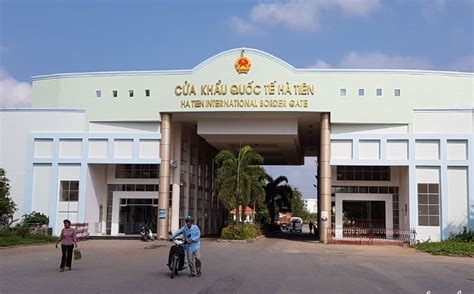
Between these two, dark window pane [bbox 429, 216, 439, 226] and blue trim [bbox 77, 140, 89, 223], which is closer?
dark window pane [bbox 429, 216, 439, 226]

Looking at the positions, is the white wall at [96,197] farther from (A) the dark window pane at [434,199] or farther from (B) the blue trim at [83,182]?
(A) the dark window pane at [434,199]

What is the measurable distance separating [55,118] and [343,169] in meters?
20.8

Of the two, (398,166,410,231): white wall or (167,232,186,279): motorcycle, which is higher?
(398,166,410,231): white wall

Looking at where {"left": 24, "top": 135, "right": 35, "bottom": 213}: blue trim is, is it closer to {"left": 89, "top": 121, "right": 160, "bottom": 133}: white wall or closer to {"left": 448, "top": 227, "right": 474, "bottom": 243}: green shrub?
{"left": 89, "top": 121, "right": 160, "bottom": 133}: white wall

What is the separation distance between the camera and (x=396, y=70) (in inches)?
1366

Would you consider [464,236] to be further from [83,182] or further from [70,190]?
[70,190]

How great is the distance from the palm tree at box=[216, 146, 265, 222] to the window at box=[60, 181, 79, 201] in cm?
979

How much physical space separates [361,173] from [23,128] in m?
24.3

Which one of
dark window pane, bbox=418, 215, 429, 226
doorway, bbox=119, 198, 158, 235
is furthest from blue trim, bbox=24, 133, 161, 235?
dark window pane, bbox=418, 215, 429, 226

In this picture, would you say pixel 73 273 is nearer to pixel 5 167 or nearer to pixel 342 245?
pixel 342 245

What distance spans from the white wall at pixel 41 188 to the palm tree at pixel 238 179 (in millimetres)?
11627

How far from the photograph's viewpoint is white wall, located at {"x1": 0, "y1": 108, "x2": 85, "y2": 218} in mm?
36875

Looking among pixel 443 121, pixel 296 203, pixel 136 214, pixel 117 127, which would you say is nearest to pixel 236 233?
pixel 136 214

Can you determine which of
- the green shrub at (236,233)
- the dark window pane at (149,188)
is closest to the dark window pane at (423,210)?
the green shrub at (236,233)
